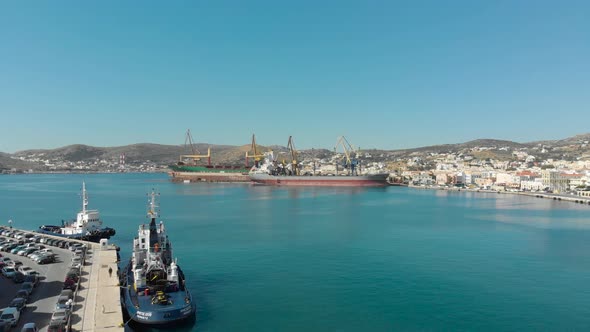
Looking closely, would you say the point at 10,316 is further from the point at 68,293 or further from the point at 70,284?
the point at 70,284

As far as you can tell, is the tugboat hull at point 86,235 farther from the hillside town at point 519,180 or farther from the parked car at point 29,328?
Result: the hillside town at point 519,180

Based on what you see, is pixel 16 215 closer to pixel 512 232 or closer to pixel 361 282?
pixel 361 282

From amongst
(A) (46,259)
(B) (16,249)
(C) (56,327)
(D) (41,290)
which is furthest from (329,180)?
(C) (56,327)

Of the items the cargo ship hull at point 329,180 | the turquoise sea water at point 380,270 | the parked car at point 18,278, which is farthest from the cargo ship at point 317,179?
the parked car at point 18,278

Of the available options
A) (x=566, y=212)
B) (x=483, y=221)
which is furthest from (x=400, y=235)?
(x=566, y=212)

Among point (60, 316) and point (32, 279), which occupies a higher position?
point (60, 316)

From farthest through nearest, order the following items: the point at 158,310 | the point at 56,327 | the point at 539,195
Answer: the point at 539,195
the point at 158,310
the point at 56,327
